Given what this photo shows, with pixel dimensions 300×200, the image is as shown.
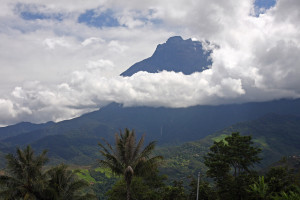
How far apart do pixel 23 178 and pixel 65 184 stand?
3.52 meters

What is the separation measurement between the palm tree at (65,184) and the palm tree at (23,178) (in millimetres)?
1265

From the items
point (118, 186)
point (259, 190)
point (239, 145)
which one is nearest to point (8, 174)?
point (118, 186)

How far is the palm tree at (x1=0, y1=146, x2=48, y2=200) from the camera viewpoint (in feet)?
68.0

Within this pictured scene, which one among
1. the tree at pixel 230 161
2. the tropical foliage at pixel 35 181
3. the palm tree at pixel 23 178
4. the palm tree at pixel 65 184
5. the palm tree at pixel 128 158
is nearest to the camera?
the palm tree at pixel 23 178

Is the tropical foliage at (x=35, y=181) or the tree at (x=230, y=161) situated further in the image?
the tree at (x=230, y=161)

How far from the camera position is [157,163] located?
21781mm

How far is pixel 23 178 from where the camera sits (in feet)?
70.1

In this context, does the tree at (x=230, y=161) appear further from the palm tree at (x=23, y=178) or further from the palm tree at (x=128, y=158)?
the palm tree at (x=23, y=178)

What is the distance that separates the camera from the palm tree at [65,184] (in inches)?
890

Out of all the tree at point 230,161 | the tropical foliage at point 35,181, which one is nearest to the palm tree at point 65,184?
the tropical foliage at point 35,181

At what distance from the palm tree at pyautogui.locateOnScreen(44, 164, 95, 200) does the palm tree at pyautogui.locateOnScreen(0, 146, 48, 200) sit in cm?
126

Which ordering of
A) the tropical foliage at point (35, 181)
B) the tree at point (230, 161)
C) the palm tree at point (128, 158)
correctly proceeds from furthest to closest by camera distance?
1. the tree at point (230, 161)
2. the palm tree at point (128, 158)
3. the tropical foliage at point (35, 181)

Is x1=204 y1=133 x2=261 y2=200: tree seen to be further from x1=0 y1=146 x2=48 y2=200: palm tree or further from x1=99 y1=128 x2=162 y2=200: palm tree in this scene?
x1=0 y1=146 x2=48 y2=200: palm tree

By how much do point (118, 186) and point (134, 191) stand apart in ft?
7.98
